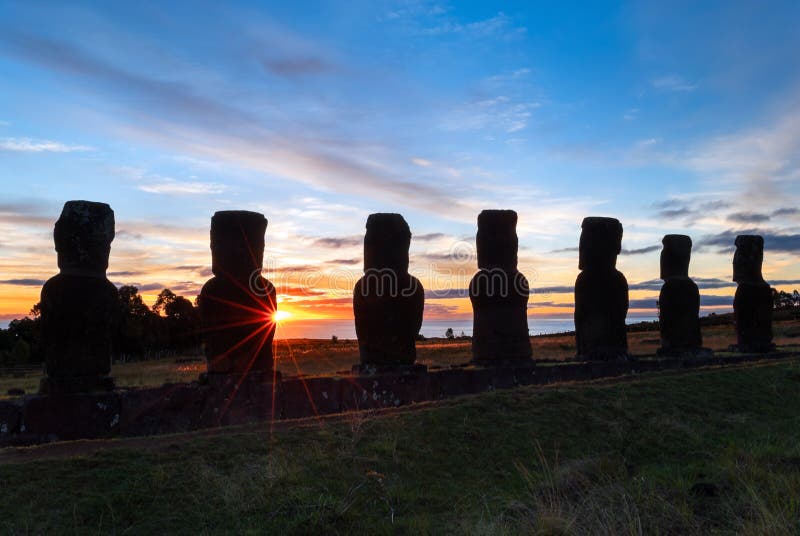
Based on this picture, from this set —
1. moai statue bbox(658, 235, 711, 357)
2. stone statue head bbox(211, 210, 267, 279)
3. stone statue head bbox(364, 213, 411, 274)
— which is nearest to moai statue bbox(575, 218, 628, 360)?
moai statue bbox(658, 235, 711, 357)

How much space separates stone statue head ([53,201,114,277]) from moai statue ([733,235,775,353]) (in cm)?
1769

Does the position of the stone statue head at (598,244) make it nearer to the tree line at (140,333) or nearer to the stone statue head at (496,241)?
the stone statue head at (496,241)

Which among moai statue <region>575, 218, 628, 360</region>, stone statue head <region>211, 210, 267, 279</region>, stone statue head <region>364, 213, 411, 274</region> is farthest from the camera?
moai statue <region>575, 218, 628, 360</region>

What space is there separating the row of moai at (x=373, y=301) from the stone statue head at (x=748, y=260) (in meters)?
3.11

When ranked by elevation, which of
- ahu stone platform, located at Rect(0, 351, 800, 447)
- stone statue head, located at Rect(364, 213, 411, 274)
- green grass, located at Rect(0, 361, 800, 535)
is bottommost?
green grass, located at Rect(0, 361, 800, 535)

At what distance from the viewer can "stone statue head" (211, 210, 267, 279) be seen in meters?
11.4

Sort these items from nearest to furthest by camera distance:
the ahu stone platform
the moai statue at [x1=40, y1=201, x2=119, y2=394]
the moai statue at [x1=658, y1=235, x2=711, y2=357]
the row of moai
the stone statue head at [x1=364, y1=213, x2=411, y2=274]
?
the ahu stone platform → the moai statue at [x1=40, y1=201, x2=119, y2=394] → the row of moai → the stone statue head at [x1=364, y1=213, x2=411, y2=274] → the moai statue at [x1=658, y1=235, x2=711, y2=357]

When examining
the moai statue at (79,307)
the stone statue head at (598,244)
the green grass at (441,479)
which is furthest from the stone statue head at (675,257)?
the moai statue at (79,307)

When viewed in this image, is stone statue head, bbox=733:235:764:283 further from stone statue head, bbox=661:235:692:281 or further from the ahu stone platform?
the ahu stone platform

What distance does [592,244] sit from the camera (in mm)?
16531

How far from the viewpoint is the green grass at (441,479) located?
554 centimetres

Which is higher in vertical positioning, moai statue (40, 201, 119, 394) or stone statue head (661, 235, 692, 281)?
stone statue head (661, 235, 692, 281)

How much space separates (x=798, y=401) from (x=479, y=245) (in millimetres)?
6497

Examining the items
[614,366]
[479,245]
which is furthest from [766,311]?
[479,245]
